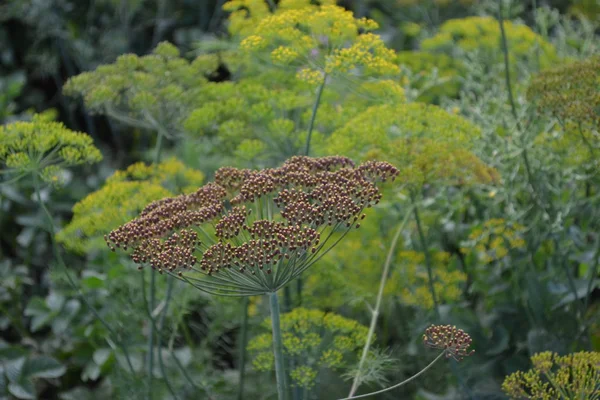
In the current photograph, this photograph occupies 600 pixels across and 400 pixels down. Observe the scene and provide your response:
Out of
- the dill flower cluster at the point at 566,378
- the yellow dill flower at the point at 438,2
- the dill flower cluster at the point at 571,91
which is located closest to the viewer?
the dill flower cluster at the point at 566,378

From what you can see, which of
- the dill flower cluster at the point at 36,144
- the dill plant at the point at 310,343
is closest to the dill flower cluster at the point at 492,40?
the dill plant at the point at 310,343

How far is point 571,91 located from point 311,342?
107 cm

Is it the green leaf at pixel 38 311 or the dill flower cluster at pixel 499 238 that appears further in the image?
the green leaf at pixel 38 311

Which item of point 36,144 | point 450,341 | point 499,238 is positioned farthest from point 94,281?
point 450,341

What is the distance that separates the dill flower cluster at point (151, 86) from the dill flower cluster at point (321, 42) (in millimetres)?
A: 329

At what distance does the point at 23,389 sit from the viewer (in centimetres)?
307

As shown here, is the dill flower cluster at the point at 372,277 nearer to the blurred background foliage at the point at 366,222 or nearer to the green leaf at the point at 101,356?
the blurred background foliage at the point at 366,222

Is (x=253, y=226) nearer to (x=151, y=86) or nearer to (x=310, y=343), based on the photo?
(x=310, y=343)

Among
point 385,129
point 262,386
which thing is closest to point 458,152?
point 385,129

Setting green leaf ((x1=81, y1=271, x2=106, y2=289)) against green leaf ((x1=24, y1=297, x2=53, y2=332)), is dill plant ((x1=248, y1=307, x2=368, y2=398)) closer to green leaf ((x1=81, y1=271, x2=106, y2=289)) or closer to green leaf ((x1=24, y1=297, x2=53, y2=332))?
green leaf ((x1=81, y1=271, x2=106, y2=289))

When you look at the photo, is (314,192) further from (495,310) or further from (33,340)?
(33,340)

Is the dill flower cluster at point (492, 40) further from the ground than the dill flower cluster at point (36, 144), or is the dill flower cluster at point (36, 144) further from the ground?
the dill flower cluster at point (492, 40)

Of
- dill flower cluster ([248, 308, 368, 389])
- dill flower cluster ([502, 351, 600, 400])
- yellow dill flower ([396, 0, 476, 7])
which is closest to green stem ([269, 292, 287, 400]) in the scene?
dill flower cluster ([248, 308, 368, 389])

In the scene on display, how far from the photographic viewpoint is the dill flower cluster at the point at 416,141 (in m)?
2.34
